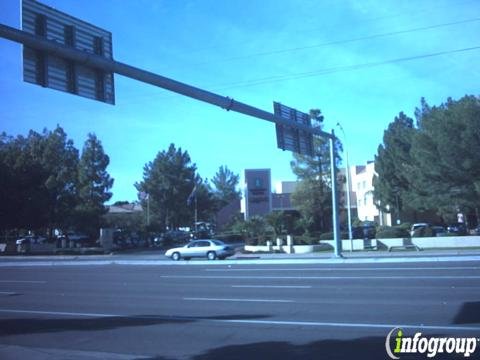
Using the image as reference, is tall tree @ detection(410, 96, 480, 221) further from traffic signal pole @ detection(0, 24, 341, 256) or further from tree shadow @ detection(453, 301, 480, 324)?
tree shadow @ detection(453, 301, 480, 324)

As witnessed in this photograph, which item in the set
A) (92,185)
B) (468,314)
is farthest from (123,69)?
(92,185)

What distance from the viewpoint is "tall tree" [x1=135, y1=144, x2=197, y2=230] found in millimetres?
86875

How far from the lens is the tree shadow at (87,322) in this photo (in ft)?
36.9

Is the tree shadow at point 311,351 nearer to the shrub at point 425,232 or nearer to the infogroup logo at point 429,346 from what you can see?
the infogroup logo at point 429,346

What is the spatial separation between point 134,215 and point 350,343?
89140 millimetres

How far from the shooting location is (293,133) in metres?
21.7

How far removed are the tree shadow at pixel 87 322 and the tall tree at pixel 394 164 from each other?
1850 inches

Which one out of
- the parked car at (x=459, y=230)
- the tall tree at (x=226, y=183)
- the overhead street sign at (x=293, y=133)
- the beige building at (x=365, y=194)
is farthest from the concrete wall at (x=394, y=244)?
the tall tree at (x=226, y=183)

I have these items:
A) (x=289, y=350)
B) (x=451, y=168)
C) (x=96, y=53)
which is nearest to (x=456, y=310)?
(x=289, y=350)

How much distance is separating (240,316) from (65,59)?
262 inches

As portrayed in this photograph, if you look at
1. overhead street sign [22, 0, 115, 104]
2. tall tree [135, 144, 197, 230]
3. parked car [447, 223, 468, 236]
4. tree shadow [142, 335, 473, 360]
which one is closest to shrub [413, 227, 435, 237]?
parked car [447, 223, 468, 236]

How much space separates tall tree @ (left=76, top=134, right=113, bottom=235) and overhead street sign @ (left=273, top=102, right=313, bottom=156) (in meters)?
46.1

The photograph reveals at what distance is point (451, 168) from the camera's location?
41344 millimetres

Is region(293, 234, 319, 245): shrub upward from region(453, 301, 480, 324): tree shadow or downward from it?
upward
